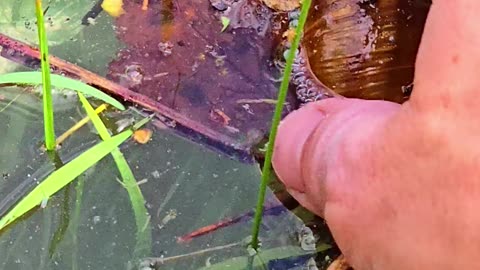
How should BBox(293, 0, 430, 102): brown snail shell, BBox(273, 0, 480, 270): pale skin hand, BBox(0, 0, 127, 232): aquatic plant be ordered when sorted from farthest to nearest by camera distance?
BBox(293, 0, 430, 102): brown snail shell
BBox(0, 0, 127, 232): aquatic plant
BBox(273, 0, 480, 270): pale skin hand

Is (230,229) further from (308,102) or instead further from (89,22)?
(89,22)

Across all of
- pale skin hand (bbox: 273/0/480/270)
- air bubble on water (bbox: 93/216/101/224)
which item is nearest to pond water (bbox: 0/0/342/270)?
air bubble on water (bbox: 93/216/101/224)

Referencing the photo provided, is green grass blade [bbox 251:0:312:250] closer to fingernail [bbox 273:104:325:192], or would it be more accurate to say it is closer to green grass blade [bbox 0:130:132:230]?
fingernail [bbox 273:104:325:192]

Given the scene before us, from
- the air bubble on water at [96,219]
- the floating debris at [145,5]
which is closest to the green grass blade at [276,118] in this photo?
the air bubble on water at [96,219]

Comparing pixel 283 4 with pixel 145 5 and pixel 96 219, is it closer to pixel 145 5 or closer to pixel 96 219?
pixel 145 5

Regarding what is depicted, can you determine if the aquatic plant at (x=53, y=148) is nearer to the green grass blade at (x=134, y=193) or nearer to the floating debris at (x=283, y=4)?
the green grass blade at (x=134, y=193)

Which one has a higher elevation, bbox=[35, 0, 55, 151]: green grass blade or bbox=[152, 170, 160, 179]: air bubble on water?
bbox=[35, 0, 55, 151]: green grass blade

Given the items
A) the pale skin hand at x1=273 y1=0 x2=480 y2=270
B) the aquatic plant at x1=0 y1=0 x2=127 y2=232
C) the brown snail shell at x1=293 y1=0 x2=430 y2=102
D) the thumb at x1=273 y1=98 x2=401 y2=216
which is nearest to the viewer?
the pale skin hand at x1=273 y1=0 x2=480 y2=270
